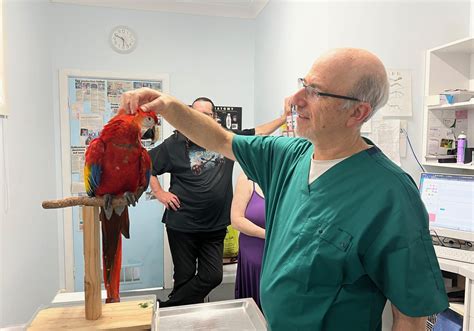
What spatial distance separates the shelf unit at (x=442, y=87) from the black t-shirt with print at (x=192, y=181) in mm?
1386

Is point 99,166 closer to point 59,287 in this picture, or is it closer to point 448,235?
point 448,235

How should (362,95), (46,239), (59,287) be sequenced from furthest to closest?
(59,287)
(46,239)
(362,95)

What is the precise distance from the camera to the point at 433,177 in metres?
2.11

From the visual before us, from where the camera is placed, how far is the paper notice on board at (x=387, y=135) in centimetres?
225

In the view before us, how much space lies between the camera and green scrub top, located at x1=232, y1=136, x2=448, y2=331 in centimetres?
85

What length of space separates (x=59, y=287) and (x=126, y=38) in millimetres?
2386

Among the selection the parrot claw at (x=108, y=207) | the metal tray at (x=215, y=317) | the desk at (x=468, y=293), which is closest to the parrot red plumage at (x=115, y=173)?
the parrot claw at (x=108, y=207)

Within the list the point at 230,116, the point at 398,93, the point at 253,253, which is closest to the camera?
the point at 253,253

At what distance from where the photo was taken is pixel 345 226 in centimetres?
92

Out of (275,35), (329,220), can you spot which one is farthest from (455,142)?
(329,220)

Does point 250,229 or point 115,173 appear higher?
point 115,173

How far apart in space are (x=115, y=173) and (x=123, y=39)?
2601 millimetres

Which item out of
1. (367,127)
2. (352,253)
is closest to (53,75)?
(367,127)

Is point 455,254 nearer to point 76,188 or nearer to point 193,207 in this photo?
point 193,207
